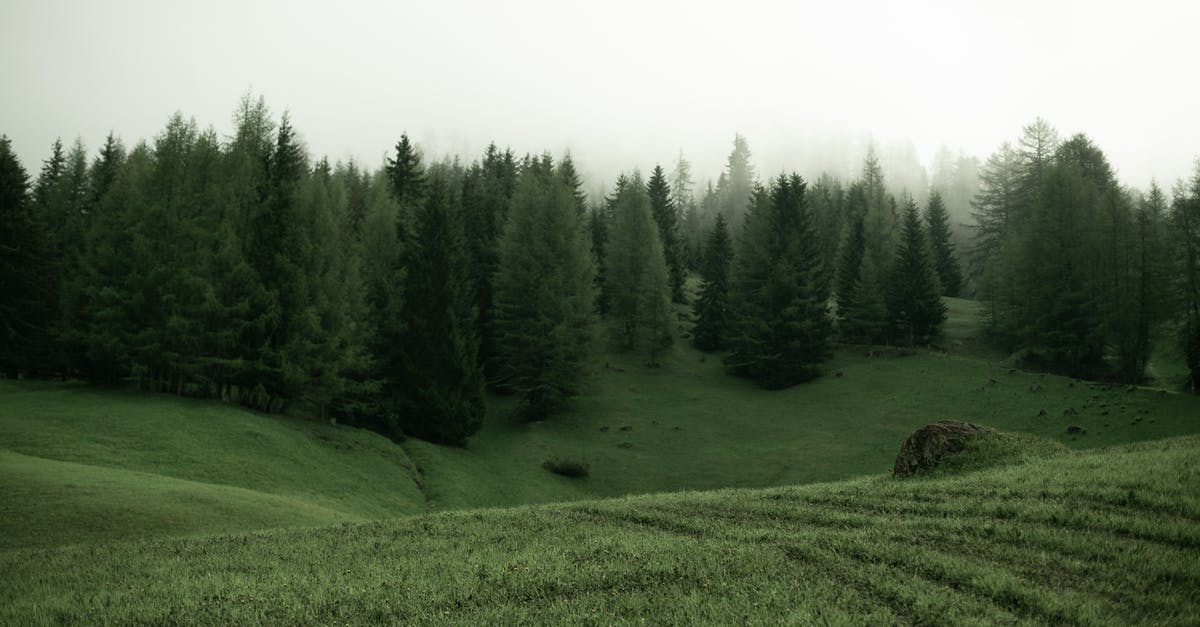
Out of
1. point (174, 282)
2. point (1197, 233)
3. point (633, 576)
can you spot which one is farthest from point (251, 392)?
point (1197, 233)

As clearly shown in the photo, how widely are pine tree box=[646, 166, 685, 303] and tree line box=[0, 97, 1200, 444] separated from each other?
943 centimetres

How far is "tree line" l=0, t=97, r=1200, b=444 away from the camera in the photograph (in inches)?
1591

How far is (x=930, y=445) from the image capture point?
20.2 meters

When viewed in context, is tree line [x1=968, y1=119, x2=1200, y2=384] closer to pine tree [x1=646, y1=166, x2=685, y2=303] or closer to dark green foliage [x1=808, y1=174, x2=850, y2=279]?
dark green foliage [x1=808, y1=174, x2=850, y2=279]

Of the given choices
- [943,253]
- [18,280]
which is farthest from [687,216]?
[18,280]

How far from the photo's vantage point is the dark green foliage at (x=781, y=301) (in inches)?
2522

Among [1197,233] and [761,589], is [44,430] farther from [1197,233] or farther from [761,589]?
[1197,233]

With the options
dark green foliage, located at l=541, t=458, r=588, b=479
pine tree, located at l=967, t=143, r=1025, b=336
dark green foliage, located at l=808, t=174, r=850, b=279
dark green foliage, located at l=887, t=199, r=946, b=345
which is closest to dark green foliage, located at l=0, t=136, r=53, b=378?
dark green foliage, located at l=541, t=458, r=588, b=479

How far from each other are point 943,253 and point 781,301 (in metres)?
52.4

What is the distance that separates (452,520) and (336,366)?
91.1 feet

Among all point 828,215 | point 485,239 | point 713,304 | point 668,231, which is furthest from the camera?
point 828,215

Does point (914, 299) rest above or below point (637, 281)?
below

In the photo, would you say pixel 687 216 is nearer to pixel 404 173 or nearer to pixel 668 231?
pixel 668 231

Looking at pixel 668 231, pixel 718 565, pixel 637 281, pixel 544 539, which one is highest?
pixel 668 231
